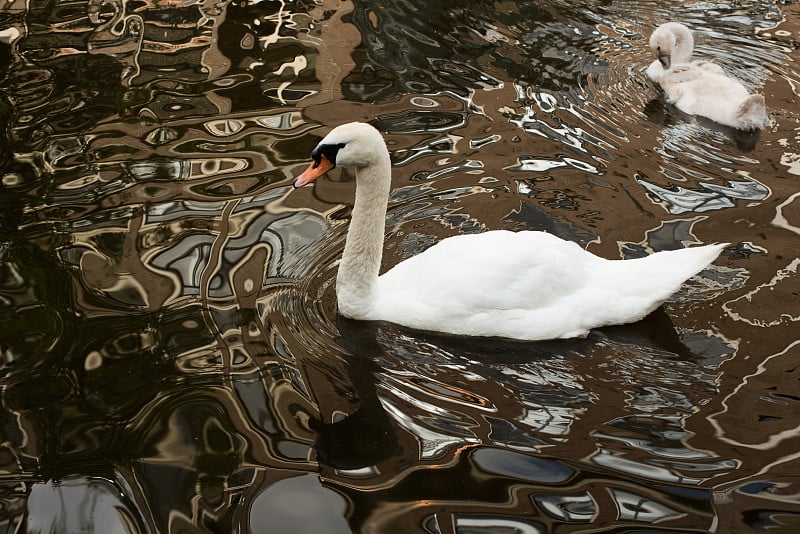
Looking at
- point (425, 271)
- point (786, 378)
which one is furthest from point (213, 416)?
point (786, 378)

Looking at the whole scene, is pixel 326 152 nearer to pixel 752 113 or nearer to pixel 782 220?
pixel 782 220

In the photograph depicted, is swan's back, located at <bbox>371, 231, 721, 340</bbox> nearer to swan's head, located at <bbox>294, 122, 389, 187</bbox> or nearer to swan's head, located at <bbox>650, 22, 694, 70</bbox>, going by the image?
swan's head, located at <bbox>294, 122, 389, 187</bbox>

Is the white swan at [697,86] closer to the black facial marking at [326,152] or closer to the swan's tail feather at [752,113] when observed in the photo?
the swan's tail feather at [752,113]

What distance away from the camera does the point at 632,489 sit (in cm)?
385

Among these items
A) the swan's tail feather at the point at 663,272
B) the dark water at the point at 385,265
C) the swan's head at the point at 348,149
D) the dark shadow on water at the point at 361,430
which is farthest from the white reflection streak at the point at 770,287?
the swan's head at the point at 348,149

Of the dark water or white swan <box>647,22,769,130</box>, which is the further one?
white swan <box>647,22,769,130</box>

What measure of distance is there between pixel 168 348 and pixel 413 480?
1575 millimetres

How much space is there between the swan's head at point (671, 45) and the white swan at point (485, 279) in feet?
11.1

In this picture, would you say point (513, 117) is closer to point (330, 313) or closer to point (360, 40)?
point (360, 40)

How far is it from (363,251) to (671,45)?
421 cm

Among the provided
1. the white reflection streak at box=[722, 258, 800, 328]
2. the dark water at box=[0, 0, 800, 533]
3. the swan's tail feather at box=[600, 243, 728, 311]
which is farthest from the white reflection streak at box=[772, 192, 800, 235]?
the swan's tail feather at box=[600, 243, 728, 311]

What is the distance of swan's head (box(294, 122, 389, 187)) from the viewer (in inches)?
186

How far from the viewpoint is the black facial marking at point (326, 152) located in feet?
15.5

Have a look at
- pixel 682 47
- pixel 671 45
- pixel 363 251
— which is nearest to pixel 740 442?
pixel 363 251
